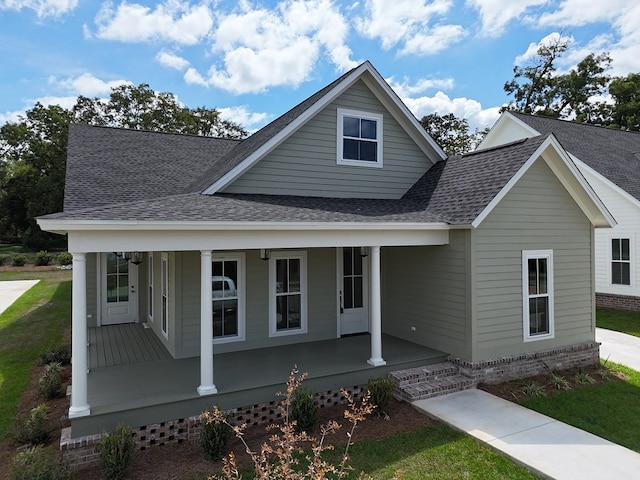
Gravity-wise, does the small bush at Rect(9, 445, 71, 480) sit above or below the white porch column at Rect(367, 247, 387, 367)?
below

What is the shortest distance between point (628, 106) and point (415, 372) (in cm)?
3603

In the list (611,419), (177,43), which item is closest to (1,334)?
(177,43)

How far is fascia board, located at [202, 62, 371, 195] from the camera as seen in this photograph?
8.76 m

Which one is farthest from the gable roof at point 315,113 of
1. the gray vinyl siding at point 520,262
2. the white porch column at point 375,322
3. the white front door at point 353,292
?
the white porch column at point 375,322

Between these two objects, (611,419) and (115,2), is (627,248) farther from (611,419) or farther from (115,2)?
(115,2)

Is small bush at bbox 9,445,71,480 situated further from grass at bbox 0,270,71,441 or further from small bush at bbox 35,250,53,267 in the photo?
small bush at bbox 35,250,53,267

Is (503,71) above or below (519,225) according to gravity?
above

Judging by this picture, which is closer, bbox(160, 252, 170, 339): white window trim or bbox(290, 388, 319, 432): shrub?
bbox(290, 388, 319, 432): shrub

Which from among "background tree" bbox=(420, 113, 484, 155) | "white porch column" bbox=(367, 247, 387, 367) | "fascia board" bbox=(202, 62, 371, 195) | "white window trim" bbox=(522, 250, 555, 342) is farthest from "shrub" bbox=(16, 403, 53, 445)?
"background tree" bbox=(420, 113, 484, 155)

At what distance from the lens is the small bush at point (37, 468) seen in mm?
4469

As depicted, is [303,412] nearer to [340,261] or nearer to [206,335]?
[206,335]

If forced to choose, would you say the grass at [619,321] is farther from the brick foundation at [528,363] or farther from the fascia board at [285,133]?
the fascia board at [285,133]

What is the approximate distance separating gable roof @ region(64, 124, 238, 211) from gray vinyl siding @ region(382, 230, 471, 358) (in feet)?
19.3

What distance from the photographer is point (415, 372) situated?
7812mm
